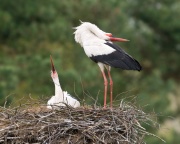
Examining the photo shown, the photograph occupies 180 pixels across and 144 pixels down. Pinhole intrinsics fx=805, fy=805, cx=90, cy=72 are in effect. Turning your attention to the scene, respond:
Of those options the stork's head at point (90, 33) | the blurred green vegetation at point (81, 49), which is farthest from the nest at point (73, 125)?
the blurred green vegetation at point (81, 49)

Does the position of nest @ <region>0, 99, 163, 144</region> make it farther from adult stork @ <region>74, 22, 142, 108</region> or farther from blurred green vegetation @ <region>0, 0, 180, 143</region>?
blurred green vegetation @ <region>0, 0, 180, 143</region>

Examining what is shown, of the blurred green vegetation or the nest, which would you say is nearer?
the nest

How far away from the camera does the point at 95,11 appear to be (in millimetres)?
21234

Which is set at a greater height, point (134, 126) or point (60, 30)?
point (60, 30)

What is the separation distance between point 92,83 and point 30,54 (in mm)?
1498

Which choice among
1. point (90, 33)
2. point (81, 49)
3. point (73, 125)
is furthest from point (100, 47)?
point (81, 49)

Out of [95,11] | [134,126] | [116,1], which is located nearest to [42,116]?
[134,126]

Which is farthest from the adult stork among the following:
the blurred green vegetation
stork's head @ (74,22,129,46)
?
the blurred green vegetation

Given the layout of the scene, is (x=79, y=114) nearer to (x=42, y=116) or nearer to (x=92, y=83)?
(x=42, y=116)

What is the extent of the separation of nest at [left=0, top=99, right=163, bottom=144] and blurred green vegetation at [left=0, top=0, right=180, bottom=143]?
16.5 feet

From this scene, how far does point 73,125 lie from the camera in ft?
26.3

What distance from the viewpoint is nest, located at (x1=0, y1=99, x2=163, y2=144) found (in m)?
7.91

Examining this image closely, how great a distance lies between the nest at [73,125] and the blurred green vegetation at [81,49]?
16.5 ft

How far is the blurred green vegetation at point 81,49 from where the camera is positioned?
15.7 metres
